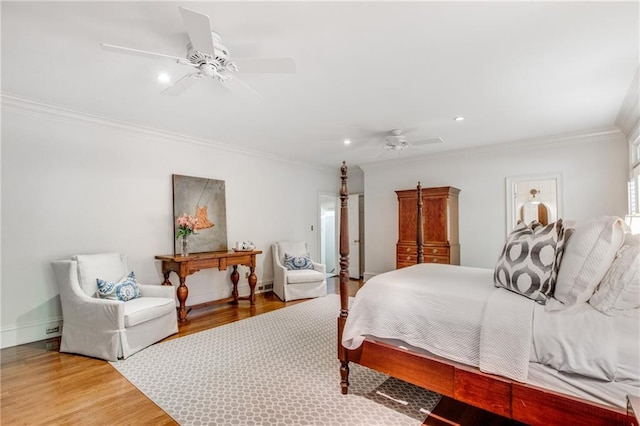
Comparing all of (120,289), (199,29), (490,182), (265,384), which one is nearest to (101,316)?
(120,289)

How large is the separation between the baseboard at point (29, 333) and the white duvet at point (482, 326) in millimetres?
3354

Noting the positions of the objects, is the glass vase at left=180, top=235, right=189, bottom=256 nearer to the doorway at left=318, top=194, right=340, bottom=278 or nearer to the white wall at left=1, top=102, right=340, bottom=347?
the white wall at left=1, top=102, right=340, bottom=347

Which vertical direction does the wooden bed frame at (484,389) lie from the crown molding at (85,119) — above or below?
below

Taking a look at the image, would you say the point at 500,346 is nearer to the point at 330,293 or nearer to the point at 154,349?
the point at 154,349

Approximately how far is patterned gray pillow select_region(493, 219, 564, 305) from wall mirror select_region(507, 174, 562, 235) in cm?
345

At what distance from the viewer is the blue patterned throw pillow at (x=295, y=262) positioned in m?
5.42

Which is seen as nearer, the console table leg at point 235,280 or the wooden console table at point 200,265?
the wooden console table at point 200,265

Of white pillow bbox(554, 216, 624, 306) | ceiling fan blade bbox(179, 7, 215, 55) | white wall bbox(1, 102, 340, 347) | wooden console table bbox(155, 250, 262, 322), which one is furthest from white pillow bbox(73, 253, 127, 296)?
white pillow bbox(554, 216, 624, 306)

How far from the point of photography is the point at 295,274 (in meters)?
5.12

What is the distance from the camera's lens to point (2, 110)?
123 inches

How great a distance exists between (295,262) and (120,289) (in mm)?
2765

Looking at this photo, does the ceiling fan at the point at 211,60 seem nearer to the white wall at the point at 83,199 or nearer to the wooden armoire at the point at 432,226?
the white wall at the point at 83,199

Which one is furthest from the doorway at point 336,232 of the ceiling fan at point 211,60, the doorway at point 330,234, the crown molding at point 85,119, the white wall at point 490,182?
the ceiling fan at point 211,60

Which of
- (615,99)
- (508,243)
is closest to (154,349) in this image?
(508,243)
